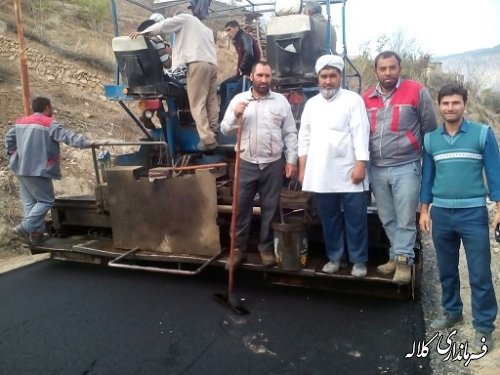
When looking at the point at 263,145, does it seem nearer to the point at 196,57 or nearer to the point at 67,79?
the point at 196,57

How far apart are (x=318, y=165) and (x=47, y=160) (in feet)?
9.86

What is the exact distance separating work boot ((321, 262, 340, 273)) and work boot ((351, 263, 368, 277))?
0.44ft

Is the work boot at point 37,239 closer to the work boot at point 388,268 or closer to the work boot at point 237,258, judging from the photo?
the work boot at point 237,258

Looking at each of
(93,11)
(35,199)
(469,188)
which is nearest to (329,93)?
(469,188)

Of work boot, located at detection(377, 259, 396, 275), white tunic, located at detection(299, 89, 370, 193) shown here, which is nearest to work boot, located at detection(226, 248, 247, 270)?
white tunic, located at detection(299, 89, 370, 193)

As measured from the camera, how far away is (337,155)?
3.51 m

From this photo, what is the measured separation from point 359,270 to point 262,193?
1020mm

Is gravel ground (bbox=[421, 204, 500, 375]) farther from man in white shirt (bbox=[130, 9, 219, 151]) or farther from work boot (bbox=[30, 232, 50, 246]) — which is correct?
work boot (bbox=[30, 232, 50, 246])

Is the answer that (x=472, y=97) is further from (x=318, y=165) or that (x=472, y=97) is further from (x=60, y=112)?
(x=318, y=165)

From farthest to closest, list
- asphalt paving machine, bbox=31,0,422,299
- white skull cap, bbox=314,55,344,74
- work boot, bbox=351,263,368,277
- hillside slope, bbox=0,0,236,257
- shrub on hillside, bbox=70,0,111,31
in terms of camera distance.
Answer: shrub on hillside, bbox=70,0,111,31
hillside slope, bbox=0,0,236,257
asphalt paving machine, bbox=31,0,422,299
work boot, bbox=351,263,368,277
white skull cap, bbox=314,55,344,74

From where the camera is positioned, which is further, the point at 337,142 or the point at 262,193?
the point at 262,193

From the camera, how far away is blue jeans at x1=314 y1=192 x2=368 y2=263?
11.7 ft

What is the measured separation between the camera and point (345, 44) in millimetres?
4945

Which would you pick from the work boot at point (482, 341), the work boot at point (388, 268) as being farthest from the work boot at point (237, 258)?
the work boot at point (482, 341)
